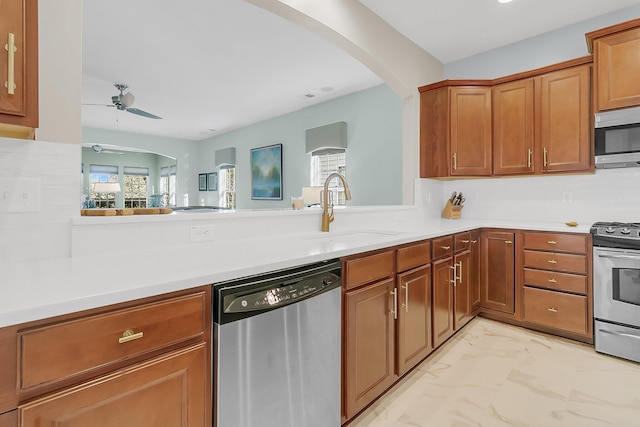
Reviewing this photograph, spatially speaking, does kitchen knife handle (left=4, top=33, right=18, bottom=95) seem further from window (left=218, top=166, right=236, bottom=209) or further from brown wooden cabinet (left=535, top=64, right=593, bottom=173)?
window (left=218, top=166, right=236, bottom=209)

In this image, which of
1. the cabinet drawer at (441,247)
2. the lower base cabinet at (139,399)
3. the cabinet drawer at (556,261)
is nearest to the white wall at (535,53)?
the cabinet drawer at (556,261)

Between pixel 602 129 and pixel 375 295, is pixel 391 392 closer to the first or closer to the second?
pixel 375 295

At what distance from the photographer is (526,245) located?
2.81m

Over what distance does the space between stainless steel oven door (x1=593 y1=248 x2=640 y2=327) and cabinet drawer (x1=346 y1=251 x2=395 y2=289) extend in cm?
179

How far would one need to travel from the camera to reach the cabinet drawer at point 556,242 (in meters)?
2.55

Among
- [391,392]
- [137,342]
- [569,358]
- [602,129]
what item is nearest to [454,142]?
[602,129]

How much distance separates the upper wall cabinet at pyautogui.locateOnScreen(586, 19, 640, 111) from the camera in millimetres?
2422

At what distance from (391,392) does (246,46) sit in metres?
3.61

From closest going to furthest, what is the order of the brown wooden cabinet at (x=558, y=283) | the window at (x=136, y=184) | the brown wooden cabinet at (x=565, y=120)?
the brown wooden cabinet at (x=558, y=283), the brown wooden cabinet at (x=565, y=120), the window at (x=136, y=184)

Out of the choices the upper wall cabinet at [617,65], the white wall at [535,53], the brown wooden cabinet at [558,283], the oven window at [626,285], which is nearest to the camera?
the oven window at [626,285]

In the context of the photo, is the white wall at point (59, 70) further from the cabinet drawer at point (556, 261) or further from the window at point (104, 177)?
the window at point (104, 177)

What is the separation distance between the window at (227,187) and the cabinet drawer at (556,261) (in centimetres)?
640

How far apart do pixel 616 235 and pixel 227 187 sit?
733cm

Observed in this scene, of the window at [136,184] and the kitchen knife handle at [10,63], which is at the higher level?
the window at [136,184]
